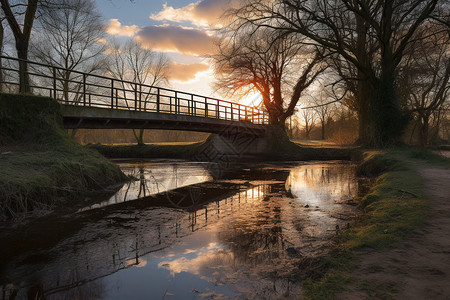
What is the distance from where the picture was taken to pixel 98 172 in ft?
29.1

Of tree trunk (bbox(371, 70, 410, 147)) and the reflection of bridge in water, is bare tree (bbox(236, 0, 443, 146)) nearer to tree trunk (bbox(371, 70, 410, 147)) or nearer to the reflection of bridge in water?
tree trunk (bbox(371, 70, 410, 147))

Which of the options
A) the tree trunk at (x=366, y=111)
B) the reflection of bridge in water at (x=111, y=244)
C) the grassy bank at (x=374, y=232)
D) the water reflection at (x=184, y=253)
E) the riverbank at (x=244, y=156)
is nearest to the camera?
the grassy bank at (x=374, y=232)

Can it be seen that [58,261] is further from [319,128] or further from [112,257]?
[319,128]

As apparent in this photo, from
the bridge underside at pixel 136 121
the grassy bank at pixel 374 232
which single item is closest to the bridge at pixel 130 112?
the bridge underside at pixel 136 121

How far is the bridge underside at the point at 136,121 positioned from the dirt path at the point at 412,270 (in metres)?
11.7

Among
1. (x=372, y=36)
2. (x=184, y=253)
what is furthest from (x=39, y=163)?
(x=372, y=36)

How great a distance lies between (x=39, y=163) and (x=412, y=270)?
26.3 ft

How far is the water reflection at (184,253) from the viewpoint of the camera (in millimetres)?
2908

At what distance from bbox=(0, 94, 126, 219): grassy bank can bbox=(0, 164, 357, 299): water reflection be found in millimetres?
1303

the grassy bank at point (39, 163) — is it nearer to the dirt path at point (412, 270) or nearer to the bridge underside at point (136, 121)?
the bridge underside at point (136, 121)

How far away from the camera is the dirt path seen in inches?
90.1

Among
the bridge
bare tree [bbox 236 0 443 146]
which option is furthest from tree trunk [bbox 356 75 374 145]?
the bridge

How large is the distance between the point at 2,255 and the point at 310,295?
13.2 ft

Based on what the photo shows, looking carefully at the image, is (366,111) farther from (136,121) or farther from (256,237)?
(256,237)
